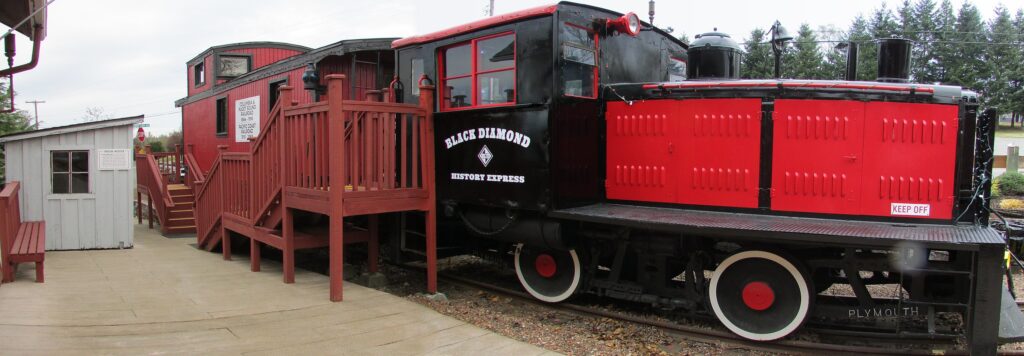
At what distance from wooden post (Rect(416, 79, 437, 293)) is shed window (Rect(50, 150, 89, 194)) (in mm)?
6575

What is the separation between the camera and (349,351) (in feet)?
14.7

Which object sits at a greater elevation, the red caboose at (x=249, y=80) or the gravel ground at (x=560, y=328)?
the red caboose at (x=249, y=80)

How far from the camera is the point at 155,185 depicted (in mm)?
14188

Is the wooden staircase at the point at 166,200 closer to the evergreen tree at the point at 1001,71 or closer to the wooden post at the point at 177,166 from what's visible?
the wooden post at the point at 177,166

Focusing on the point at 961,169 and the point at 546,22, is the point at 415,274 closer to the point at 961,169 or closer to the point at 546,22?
the point at 546,22

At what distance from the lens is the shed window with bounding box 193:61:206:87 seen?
16680 mm

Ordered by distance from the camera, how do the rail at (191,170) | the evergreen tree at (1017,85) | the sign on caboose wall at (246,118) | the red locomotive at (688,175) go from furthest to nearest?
the evergreen tree at (1017,85)
the rail at (191,170)
the sign on caboose wall at (246,118)
the red locomotive at (688,175)

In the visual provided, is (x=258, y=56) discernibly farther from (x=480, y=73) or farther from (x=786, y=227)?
(x=786, y=227)

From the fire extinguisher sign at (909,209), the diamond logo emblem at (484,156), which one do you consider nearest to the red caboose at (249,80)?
the diamond logo emblem at (484,156)

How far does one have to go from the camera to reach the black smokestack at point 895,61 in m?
5.51

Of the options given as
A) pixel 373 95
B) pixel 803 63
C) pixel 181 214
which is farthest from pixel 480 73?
pixel 803 63

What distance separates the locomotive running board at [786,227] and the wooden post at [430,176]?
5.15 ft

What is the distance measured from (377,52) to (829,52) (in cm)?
4205

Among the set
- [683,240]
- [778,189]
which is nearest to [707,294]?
[683,240]
